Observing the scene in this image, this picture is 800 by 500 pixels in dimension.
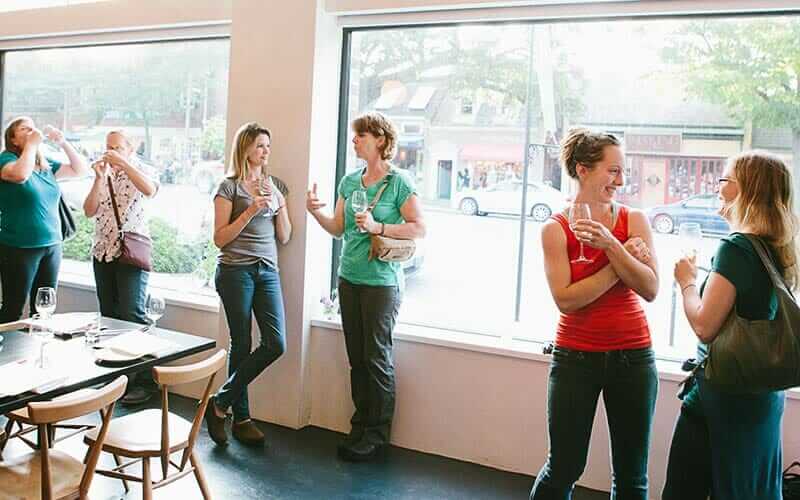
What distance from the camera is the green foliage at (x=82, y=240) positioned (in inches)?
191

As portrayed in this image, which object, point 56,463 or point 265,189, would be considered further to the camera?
point 265,189

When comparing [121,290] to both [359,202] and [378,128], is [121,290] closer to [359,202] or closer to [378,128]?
[359,202]

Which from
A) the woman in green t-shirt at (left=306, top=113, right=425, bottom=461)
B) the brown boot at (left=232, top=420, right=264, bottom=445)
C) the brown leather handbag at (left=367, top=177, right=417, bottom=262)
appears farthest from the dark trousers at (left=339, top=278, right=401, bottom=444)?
the brown boot at (left=232, top=420, right=264, bottom=445)

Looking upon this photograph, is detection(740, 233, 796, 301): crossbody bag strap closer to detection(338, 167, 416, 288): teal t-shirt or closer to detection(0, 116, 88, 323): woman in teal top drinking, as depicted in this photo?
detection(338, 167, 416, 288): teal t-shirt

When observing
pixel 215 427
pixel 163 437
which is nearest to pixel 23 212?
pixel 215 427

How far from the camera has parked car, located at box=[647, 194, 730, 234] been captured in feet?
10.1

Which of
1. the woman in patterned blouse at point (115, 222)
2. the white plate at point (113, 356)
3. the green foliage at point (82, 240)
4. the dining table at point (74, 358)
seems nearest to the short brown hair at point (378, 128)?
the dining table at point (74, 358)

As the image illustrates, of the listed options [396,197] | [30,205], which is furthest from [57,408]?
[30,205]

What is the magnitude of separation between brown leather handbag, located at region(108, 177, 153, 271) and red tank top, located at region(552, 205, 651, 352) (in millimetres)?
2663

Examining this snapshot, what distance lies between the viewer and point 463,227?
3617 mm

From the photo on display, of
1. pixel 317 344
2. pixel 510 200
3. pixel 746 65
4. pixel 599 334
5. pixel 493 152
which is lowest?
pixel 317 344

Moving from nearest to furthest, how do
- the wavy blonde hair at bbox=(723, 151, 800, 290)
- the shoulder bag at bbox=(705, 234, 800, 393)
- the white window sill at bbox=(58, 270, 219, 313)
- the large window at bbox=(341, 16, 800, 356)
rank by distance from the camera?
the shoulder bag at bbox=(705, 234, 800, 393) < the wavy blonde hair at bbox=(723, 151, 800, 290) < the large window at bbox=(341, 16, 800, 356) < the white window sill at bbox=(58, 270, 219, 313)

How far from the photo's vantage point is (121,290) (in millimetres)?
3906

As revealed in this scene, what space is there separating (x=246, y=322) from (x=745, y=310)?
2372 millimetres
